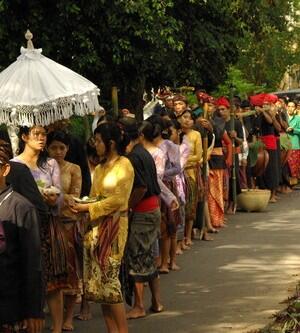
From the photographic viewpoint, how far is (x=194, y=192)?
42.7ft

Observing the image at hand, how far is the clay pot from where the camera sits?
16.7m

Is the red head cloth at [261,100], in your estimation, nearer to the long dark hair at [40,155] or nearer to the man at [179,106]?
the man at [179,106]

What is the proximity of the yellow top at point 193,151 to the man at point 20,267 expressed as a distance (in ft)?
24.8

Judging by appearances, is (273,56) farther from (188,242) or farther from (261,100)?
(188,242)

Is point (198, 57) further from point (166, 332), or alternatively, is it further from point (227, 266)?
point (166, 332)

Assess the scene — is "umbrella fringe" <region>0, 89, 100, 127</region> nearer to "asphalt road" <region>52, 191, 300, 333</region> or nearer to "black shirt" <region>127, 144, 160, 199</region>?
"black shirt" <region>127, 144, 160, 199</region>

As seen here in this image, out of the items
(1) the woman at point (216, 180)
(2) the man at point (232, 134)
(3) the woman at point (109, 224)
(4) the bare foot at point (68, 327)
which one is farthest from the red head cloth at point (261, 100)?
(3) the woman at point (109, 224)

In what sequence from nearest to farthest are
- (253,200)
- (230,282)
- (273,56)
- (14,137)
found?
(14,137) < (230,282) < (253,200) < (273,56)

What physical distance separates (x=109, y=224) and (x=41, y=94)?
1542 mm

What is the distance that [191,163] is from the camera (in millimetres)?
12852

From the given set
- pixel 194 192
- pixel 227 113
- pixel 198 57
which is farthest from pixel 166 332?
pixel 198 57

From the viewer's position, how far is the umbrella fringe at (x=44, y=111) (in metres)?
8.25

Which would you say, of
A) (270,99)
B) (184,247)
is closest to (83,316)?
(184,247)

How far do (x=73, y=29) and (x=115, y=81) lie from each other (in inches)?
128
